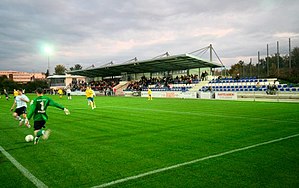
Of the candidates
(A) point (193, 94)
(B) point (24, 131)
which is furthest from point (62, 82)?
(B) point (24, 131)

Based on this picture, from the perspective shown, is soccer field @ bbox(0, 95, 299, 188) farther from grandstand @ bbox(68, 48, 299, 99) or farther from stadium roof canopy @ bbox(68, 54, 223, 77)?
stadium roof canopy @ bbox(68, 54, 223, 77)

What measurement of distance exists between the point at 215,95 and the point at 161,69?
1987 centimetres

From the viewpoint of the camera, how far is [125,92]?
50812 millimetres

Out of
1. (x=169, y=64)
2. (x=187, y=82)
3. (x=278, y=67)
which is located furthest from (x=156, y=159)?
(x=169, y=64)

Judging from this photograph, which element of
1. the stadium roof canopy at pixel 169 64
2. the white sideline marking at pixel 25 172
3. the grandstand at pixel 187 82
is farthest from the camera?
the stadium roof canopy at pixel 169 64

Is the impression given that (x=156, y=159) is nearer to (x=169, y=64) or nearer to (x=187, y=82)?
(x=187, y=82)

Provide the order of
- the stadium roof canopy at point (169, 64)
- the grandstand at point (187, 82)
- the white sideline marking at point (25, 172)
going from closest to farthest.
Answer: the white sideline marking at point (25, 172) < the grandstand at point (187, 82) < the stadium roof canopy at point (169, 64)

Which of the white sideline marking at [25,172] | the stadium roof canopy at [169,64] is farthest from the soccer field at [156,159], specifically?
the stadium roof canopy at [169,64]

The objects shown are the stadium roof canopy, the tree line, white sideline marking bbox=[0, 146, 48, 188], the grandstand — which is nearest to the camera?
white sideline marking bbox=[0, 146, 48, 188]

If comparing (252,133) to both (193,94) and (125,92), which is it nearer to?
(193,94)

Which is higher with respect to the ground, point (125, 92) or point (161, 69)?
point (161, 69)

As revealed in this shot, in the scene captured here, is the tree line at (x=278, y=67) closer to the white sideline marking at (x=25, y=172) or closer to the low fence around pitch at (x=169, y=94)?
the low fence around pitch at (x=169, y=94)

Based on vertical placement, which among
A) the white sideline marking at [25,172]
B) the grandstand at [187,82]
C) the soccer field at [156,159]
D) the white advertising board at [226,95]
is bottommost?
the soccer field at [156,159]

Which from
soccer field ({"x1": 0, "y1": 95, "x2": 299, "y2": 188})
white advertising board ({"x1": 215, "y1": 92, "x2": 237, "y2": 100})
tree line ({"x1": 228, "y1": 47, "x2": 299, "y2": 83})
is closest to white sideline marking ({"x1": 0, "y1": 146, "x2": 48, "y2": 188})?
soccer field ({"x1": 0, "y1": 95, "x2": 299, "y2": 188})
